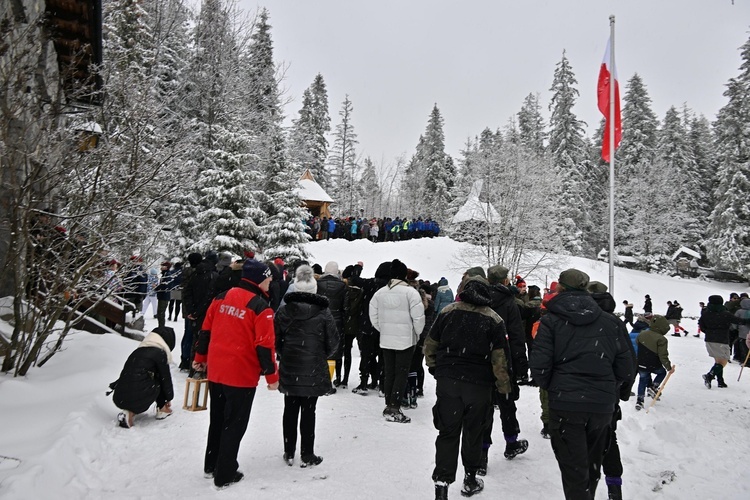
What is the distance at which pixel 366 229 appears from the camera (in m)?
34.1

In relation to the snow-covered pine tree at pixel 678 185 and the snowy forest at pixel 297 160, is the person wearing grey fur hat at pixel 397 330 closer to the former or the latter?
the snowy forest at pixel 297 160

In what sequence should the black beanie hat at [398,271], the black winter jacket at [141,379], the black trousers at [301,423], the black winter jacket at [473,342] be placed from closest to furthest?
the black winter jacket at [473,342] < the black trousers at [301,423] < the black winter jacket at [141,379] < the black beanie hat at [398,271]

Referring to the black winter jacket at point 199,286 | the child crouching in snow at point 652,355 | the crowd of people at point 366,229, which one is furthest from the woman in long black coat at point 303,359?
the crowd of people at point 366,229

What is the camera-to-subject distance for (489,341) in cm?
406

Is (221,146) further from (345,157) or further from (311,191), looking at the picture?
(345,157)

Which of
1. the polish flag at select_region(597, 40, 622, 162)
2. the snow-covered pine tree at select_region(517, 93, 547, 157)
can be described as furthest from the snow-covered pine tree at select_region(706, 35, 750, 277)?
the polish flag at select_region(597, 40, 622, 162)

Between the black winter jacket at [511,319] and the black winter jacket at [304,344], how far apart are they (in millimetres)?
1772

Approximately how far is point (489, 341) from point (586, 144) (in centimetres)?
4427

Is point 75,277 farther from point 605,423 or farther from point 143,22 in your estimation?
point 143,22

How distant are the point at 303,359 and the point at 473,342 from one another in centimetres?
165

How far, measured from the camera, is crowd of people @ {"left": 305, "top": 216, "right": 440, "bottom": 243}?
32406mm

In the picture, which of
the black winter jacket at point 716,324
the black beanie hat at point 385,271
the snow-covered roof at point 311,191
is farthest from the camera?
the snow-covered roof at point 311,191

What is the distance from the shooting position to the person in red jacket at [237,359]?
162 inches

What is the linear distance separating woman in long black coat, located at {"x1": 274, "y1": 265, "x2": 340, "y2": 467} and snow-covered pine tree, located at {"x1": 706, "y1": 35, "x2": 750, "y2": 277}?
39.9 m
